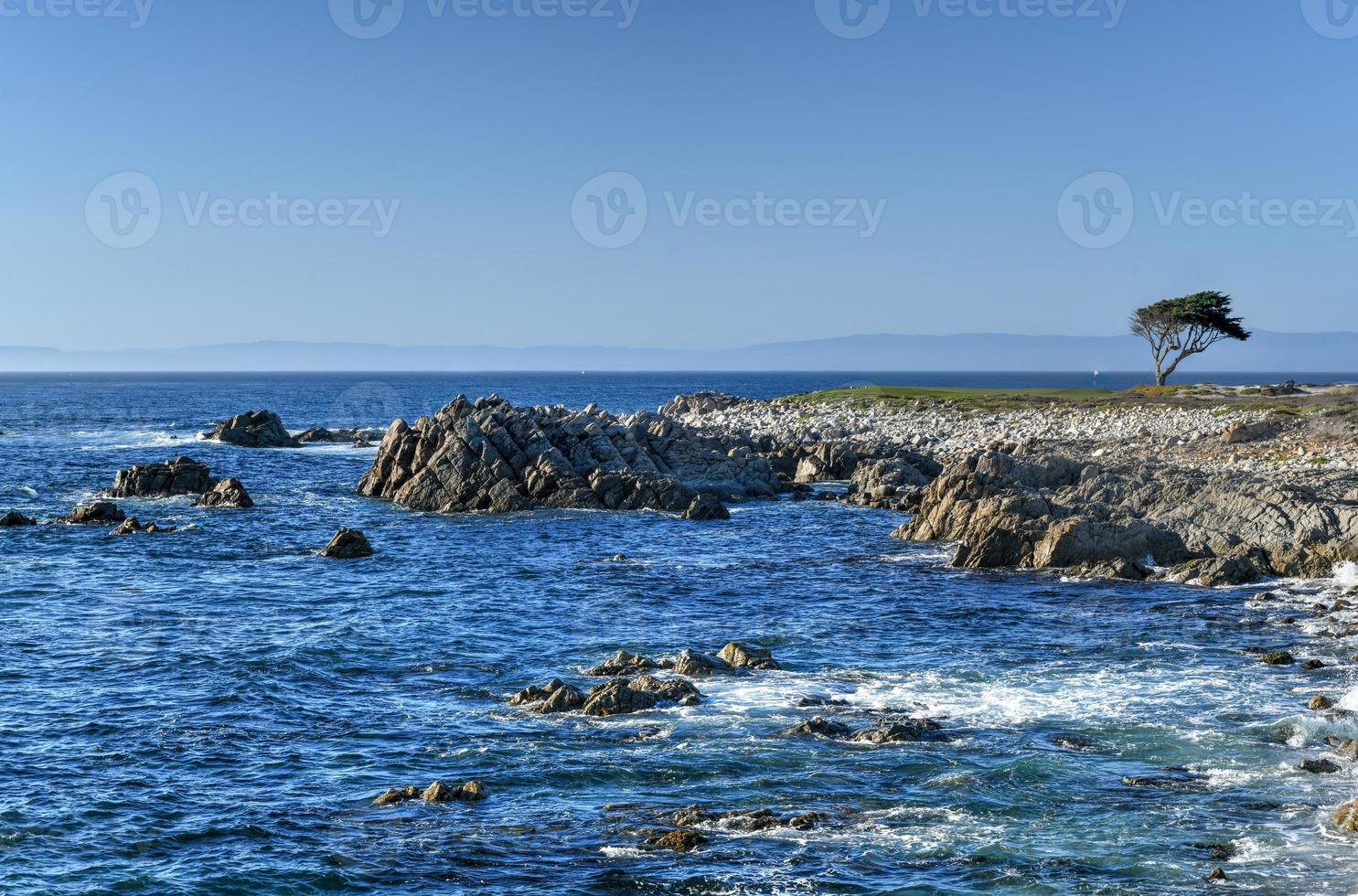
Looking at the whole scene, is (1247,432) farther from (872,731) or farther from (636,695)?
(636,695)

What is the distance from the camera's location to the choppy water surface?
20.2 meters

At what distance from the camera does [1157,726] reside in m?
27.4

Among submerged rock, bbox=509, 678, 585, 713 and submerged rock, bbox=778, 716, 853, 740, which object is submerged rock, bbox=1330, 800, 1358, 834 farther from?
submerged rock, bbox=509, 678, 585, 713

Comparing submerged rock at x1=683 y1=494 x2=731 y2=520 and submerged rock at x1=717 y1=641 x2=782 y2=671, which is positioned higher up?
submerged rock at x1=683 y1=494 x2=731 y2=520

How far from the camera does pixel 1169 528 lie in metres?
48.9

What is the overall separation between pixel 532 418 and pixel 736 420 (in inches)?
1728

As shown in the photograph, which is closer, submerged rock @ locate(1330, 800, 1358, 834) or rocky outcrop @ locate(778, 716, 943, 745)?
submerged rock @ locate(1330, 800, 1358, 834)

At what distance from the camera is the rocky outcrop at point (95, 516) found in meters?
61.3

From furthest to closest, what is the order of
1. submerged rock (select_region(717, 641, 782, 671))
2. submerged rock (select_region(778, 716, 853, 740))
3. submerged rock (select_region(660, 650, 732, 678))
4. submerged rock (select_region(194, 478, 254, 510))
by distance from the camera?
submerged rock (select_region(194, 478, 254, 510)) → submerged rock (select_region(717, 641, 782, 671)) → submerged rock (select_region(660, 650, 732, 678)) → submerged rock (select_region(778, 716, 853, 740))

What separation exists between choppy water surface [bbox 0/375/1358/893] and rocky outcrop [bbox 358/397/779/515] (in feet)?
53.0

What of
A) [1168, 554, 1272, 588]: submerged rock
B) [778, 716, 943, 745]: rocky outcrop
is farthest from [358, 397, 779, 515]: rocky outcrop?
[778, 716, 943, 745]: rocky outcrop

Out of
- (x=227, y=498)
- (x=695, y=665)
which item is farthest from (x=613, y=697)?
(x=227, y=498)

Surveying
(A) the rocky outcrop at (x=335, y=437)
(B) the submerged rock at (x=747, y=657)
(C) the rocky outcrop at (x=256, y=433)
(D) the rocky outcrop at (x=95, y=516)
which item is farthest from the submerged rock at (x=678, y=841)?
(A) the rocky outcrop at (x=335, y=437)

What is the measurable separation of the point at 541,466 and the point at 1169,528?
3593cm
